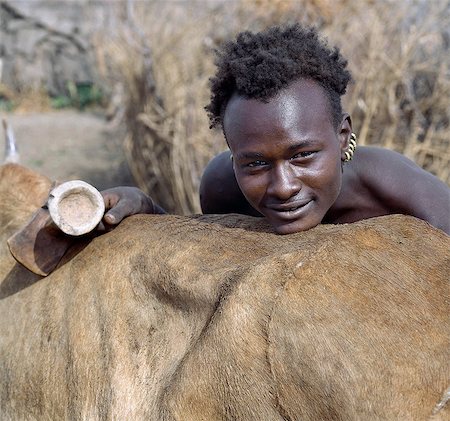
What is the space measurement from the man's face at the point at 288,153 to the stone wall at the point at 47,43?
11751mm

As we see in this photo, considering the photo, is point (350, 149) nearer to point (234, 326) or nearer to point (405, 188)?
point (405, 188)

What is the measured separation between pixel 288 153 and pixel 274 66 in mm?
266

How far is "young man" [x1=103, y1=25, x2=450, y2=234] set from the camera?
224 cm

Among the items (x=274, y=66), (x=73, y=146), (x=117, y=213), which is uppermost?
(x=274, y=66)

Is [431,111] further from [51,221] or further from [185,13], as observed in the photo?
[51,221]

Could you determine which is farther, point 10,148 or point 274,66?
point 10,148

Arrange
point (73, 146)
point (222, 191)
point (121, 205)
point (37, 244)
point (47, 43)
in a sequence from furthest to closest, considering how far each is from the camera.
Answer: point (47, 43), point (73, 146), point (222, 191), point (121, 205), point (37, 244)

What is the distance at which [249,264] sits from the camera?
75.1 inches

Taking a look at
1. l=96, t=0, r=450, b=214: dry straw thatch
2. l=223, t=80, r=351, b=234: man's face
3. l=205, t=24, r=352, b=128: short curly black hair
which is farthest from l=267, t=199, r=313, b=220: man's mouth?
l=96, t=0, r=450, b=214: dry straw thatch

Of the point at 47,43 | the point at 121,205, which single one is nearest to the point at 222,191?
the point at 121,205

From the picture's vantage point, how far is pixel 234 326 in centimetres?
178

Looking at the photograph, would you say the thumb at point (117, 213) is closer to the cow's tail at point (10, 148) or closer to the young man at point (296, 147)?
the young man at point (296, 147)

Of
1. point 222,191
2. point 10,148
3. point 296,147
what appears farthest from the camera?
point 10,148

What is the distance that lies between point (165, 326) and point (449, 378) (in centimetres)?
78
